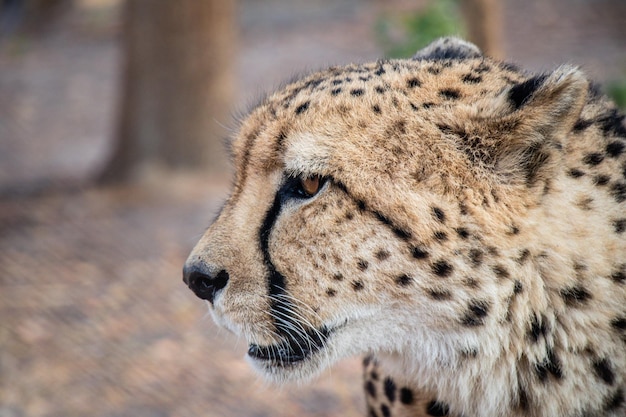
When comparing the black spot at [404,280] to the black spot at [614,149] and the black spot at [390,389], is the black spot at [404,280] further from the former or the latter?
the black spot at [614,149]

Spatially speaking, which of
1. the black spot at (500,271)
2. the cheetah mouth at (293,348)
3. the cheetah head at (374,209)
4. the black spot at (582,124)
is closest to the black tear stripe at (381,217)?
the cheetah head at (374,209)

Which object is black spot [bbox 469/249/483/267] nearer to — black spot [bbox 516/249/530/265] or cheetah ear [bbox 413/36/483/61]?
black spot [bbox 516/249/530/265]

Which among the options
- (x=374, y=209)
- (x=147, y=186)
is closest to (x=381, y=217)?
(x=374, y=209)

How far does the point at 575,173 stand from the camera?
1975 mm

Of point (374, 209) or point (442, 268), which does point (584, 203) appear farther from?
point (374, 209)

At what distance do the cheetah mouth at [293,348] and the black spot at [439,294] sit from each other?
31cm

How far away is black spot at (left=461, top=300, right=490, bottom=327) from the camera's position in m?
1.92

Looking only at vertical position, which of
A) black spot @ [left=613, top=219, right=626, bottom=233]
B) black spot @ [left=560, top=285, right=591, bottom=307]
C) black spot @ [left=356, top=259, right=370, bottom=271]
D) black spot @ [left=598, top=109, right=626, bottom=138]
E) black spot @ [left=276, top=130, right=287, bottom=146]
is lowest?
black spot @ [left=356, top=259, right=370, bottom=271]

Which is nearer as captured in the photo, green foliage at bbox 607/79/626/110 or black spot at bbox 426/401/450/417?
black spot at bbox 426/401/450/417

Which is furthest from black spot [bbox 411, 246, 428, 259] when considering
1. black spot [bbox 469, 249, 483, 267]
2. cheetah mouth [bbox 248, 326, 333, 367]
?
cheetah mouth [bbox 248, 326, 333, 367]

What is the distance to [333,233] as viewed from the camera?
2.02 meters

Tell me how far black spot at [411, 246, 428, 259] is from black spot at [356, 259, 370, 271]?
0.12m

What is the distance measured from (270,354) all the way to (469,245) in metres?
0.67

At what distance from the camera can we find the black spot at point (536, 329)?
192 cm
